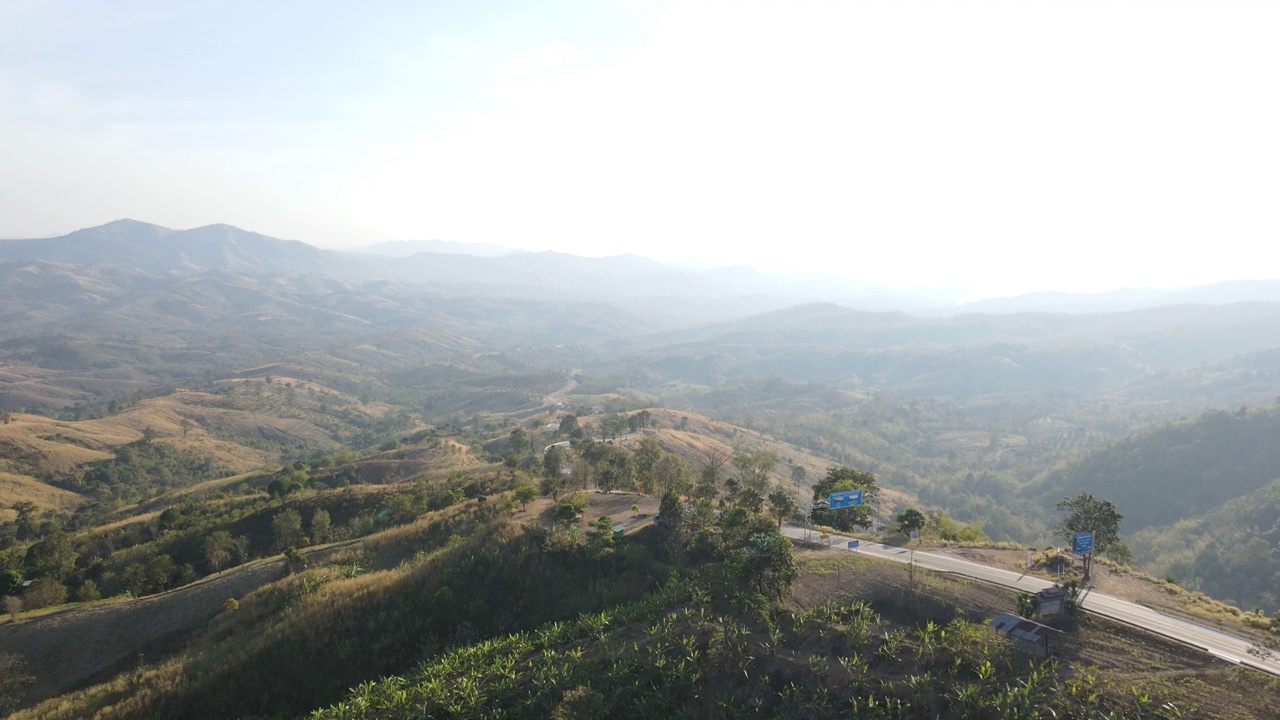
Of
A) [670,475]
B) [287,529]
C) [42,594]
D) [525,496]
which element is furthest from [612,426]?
[42,594]

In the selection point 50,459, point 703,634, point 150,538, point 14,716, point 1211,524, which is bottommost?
point 1211,524

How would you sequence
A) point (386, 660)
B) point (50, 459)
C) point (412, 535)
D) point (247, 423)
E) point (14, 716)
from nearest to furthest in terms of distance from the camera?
point (14, 716) → point (386, 660) → point (412, 535) → point (50, 459) → point (247, 423)

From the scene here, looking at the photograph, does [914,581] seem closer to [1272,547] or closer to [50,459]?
[1272,547]

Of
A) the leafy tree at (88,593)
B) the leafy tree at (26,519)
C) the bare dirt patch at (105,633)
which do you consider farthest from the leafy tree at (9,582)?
the leafy tree at (26,519)

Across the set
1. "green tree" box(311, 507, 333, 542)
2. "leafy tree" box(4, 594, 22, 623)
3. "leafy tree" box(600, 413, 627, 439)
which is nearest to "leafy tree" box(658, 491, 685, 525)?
"green tree" box(311, 507, 333, 542)

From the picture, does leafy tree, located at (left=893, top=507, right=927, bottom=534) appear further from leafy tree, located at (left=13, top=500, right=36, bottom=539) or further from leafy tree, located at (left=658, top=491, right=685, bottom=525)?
leafy tree, located at (left=13, top=500, right=36, bottom=539)

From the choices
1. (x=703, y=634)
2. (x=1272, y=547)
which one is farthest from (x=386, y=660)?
(x=1272, y=547)

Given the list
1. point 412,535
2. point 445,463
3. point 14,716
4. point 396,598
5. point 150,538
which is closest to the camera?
point 14,716
